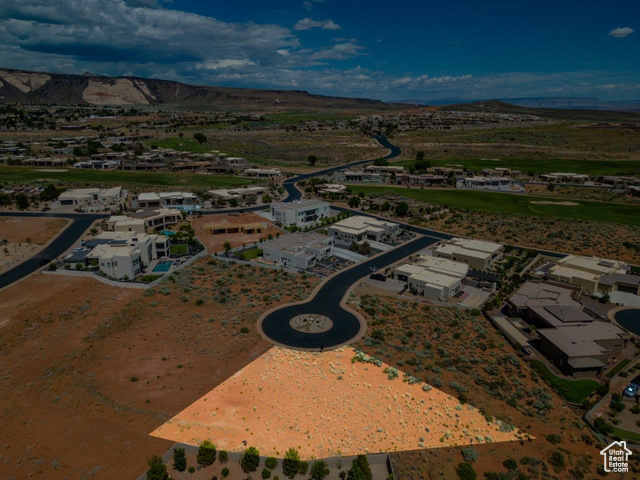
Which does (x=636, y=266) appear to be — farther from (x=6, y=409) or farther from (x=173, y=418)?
(x=6, y=409)

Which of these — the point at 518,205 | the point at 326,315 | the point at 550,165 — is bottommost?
the point at 326,315

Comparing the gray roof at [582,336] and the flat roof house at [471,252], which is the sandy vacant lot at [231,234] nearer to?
the flat roof house at [471,252]

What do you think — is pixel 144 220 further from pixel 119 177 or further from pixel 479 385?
pixel 479 385

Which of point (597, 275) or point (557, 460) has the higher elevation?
point (597, 275)

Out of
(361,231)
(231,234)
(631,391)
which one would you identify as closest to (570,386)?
(631,391)

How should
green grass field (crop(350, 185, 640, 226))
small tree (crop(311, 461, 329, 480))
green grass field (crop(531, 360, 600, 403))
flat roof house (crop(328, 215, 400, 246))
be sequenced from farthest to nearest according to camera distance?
green grass field (crop(350, 185, 640, 226)), flat roof house (crop(328, 215, 400, 246)), green grass field (crop(531, 360, 600, 403)), small tree (crop(311, 461, 329, 480))

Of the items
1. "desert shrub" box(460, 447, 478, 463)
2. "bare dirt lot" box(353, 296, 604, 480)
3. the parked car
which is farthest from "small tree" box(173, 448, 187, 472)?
the parked car

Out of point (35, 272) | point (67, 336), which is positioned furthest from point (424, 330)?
point (35, 272)

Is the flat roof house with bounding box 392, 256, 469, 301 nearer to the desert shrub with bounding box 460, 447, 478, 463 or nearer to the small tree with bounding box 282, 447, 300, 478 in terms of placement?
the desert shrub with bounding box 460, 447, 478, 463
